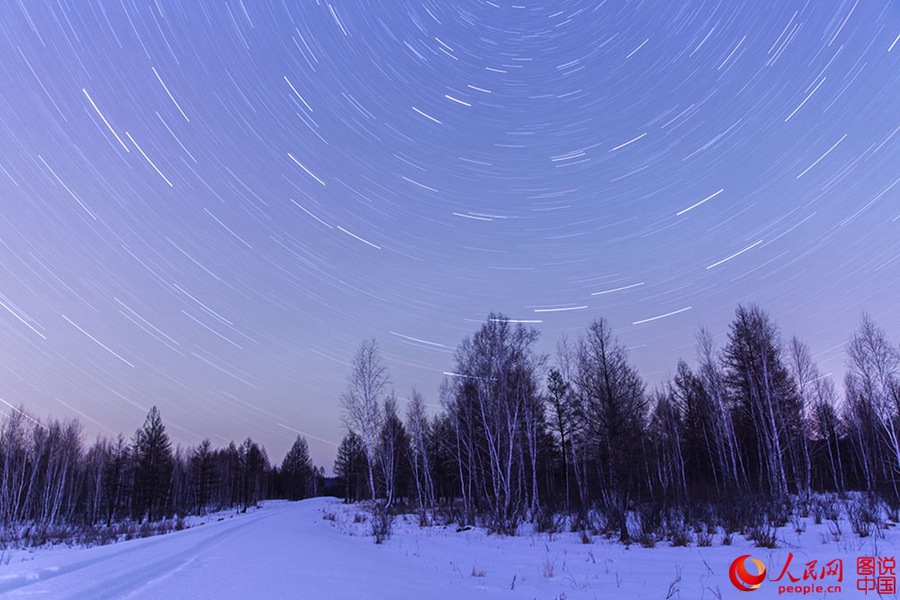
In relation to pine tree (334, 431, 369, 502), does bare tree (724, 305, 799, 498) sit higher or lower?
higher

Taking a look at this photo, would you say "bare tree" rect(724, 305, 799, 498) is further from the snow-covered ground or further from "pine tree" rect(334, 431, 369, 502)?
"pine tree" rect(334, 431, 369, 502)

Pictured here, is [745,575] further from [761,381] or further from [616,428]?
[761,381]

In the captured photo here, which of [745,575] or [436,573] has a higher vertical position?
[745,575]

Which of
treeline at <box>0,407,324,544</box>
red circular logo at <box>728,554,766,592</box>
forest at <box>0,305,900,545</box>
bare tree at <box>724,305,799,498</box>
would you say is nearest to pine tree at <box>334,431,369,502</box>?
forest at <box>0,305,900,545</box>

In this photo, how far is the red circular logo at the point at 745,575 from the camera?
6633 millimetres

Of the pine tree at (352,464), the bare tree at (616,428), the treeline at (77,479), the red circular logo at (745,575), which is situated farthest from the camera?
the pine tree at (352,464)

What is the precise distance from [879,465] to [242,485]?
91.9 meters

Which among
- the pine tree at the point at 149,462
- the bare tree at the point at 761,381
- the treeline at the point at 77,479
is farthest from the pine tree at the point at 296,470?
the bare tree at the point at 761,381

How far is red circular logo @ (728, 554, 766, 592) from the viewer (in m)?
6.63

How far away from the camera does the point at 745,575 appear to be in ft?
24.3

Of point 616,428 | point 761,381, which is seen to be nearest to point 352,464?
point 761,381

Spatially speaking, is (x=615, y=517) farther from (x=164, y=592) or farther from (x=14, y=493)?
(x=14, y=493)

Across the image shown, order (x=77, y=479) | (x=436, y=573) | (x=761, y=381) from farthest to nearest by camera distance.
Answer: (x=77, y=479) < (x=761, y=381) < (x=436, y=573)

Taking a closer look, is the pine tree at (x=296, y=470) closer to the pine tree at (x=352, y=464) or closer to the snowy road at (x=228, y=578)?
→ the pine tree at (x=352, y=464)
